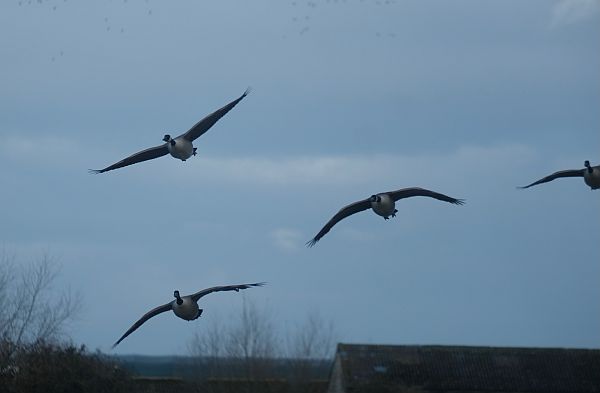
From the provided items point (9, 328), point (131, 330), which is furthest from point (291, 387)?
point (131, 330)

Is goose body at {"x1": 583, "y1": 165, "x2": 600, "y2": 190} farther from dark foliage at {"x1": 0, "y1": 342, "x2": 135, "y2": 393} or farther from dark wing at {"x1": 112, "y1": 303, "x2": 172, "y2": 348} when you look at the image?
dark foliage at {"x1": 0, "y1": 342, "x2": 135, "y2": 393}

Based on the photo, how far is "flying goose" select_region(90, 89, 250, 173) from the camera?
66.0ft

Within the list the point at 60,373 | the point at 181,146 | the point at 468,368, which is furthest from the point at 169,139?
the point at 468,368

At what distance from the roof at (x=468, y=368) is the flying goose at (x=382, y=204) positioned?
2870 centimetres

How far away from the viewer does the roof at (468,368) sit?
5122 cm

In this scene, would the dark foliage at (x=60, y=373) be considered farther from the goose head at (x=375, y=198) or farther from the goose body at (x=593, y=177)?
the goose body at (x=593, y=177)

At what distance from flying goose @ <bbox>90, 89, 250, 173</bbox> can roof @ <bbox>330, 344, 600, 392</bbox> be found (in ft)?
96.8

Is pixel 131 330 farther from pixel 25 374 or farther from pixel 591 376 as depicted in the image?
pixel 591 376

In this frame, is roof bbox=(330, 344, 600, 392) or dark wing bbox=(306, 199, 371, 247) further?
roof bbox=(330, 344, 600, 392)

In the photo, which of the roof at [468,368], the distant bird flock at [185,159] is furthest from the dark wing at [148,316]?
the roof at [468,368]

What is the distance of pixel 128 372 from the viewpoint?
34406mm

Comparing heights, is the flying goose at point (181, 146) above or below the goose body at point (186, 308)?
above

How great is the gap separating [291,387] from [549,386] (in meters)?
12.9

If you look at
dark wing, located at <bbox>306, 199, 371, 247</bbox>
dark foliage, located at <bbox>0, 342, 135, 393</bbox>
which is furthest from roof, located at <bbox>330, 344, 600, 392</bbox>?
dark wing, located at <bbox>306, 199, 371, 247</bbox>
